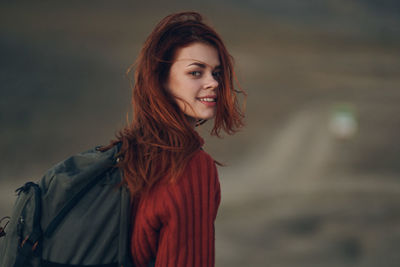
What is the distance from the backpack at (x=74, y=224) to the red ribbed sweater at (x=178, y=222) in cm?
5

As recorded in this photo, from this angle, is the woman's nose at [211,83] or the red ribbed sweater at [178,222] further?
the woman's nose at [211,83]

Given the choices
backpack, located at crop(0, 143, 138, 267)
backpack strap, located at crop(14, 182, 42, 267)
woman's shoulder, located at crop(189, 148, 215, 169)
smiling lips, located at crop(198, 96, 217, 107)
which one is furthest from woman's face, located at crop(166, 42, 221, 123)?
backpack strap, located at crop(14, 182, 42, 267)

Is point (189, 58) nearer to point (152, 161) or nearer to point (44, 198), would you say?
point (152, 161)

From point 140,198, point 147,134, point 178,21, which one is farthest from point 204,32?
point 140,198

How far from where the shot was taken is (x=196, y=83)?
1.30 meters

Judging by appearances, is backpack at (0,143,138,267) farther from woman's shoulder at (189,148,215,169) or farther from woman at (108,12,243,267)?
woman's shoulder at (189,148,215,169)

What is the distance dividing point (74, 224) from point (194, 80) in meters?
0.57

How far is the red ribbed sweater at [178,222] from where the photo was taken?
3.49 feet

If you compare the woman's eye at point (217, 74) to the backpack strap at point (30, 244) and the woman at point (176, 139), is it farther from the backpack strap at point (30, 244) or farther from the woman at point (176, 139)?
the backpack strap at point (30, 244)

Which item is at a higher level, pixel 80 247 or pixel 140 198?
pixel 140 198

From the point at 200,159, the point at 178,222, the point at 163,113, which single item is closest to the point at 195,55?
the point at 163,113

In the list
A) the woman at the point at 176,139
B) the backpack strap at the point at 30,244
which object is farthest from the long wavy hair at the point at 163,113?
the backpack strap at the point at 30,244

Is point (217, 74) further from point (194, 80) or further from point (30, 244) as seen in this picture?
point (30, 244)

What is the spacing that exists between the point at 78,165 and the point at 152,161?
21 cm
